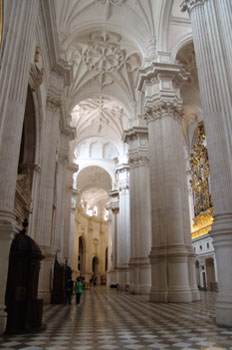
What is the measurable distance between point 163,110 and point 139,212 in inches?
297

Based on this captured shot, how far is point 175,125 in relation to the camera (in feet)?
44.7

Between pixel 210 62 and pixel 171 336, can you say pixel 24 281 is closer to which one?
pixel 171 336

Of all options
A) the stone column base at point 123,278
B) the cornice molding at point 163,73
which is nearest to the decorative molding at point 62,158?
the cornice molding at point 163,73

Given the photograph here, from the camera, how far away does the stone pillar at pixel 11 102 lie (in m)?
5.59

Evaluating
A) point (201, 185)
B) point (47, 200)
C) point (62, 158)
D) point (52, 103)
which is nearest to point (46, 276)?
point (47, 200)

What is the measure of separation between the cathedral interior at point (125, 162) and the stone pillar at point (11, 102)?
25 millimetres

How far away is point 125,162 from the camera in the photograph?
90.7ft

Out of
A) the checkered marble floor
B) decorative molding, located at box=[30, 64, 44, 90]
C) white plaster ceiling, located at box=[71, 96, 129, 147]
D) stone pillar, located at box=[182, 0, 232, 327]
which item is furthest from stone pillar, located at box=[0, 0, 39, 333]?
white plaster ceiling, located at box=[71, 96, 129, 147]

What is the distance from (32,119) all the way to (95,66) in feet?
33.6

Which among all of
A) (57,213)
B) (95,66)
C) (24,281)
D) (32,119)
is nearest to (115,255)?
(57,213)

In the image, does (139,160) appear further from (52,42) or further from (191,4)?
(191,4)

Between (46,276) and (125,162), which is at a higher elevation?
(125,162)

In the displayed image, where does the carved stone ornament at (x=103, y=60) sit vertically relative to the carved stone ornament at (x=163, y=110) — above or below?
above

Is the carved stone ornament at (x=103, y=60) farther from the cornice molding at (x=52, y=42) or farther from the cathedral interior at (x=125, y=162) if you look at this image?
the cornice molding at (x=52, y=42)
